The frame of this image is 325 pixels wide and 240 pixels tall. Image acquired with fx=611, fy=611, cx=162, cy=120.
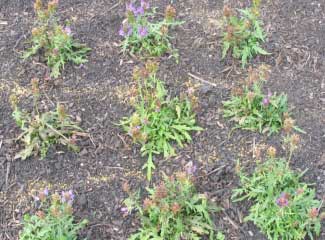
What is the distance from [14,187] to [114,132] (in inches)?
27.4

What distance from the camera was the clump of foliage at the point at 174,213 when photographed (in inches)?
129

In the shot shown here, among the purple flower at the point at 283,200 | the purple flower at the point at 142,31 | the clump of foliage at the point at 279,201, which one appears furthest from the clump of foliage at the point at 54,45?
the purple flower at the point at 283,200

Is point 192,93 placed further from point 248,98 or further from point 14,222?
point 14,222

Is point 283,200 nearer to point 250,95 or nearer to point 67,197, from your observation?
point 250,95

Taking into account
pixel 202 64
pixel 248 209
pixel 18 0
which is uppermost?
pixel 18 0

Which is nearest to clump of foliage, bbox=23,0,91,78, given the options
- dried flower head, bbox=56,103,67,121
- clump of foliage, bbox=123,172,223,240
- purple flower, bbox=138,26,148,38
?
purple flower, bbox=138,26,148,38

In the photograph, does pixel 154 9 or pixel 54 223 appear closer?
pixel 54 223

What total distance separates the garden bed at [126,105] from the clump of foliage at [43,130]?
2.4 inches

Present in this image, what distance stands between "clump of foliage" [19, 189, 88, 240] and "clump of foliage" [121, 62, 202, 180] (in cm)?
54

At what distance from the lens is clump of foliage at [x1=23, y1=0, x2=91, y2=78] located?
13.5 feet

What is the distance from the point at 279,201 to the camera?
10.6ft

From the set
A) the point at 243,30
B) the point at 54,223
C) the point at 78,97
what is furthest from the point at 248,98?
the point at 54,223

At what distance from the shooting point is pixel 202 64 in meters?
4.21

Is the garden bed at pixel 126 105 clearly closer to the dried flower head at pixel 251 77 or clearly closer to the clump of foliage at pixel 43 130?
the clump of foliage at pixel 43 130
